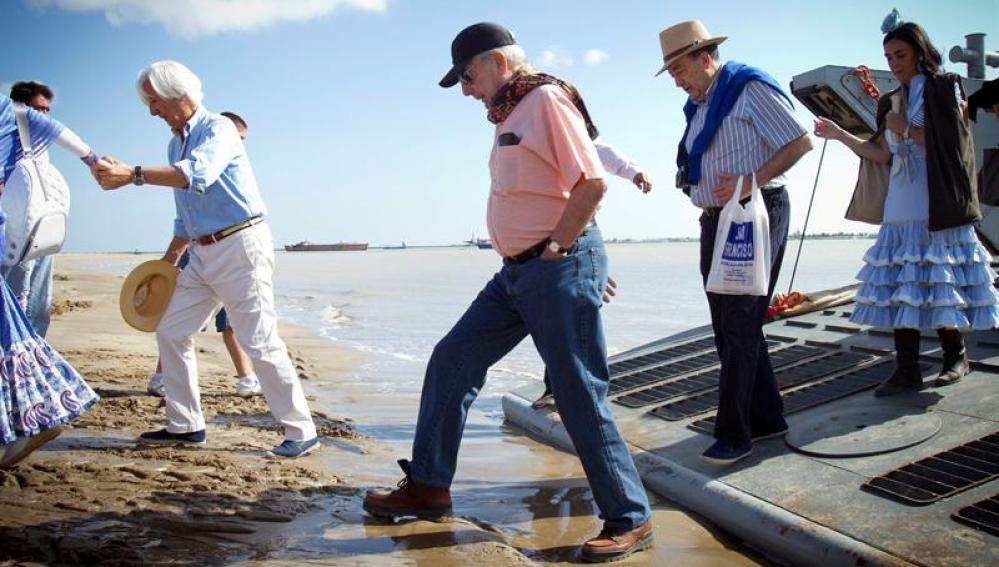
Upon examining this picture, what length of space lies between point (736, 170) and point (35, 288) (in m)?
4.16

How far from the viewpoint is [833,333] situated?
5.60 m

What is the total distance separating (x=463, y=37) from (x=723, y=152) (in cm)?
135

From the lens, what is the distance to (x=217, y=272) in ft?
14.3

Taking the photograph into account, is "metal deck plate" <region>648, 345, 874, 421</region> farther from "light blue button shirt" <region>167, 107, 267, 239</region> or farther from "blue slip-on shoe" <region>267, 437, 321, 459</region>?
"light blue button shirt" <region>167, 107, 267, 239</region>

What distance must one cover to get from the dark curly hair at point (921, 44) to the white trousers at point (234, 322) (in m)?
3.53

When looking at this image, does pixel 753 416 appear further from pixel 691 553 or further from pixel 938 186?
pixel 938 186

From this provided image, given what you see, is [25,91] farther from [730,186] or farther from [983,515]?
[983,515]

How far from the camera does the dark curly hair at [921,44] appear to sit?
4.25m

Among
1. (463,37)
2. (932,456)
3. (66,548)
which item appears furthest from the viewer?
(932,456)

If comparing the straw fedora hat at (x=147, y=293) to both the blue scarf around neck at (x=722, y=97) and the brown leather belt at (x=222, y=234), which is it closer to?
the brown leather belt at (x=222, y=234)

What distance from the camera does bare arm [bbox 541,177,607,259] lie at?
293 centimetres

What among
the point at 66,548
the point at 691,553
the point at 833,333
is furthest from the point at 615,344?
the point at 66,548

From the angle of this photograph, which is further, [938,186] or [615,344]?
[615,344]

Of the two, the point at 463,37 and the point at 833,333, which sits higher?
the point at 463,37
